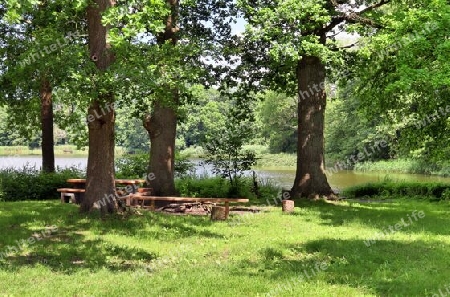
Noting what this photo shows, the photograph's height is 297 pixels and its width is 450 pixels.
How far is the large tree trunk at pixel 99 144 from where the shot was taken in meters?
11.7

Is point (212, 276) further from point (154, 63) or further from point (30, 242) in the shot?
point (154, 63)

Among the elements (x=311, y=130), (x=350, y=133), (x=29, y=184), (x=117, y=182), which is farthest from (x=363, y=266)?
(x=350, y=133)

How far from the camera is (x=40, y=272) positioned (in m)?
7.55

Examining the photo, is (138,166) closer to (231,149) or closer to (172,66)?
(231,149)

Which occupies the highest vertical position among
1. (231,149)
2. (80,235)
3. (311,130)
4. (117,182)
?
(311,130)

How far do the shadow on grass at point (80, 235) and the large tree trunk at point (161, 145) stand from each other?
370 cm

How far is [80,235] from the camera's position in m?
10.2

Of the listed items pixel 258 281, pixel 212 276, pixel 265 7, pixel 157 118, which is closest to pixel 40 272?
pixel 212 276

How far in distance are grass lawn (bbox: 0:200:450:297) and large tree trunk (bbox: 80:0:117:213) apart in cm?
48

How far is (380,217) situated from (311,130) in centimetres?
489

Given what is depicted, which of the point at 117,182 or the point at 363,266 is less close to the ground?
the point at 117,182

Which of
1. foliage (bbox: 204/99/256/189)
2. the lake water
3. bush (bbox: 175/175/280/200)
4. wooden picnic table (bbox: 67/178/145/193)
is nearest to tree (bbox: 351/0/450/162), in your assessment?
foliage (bbox: 204/99/256/189)

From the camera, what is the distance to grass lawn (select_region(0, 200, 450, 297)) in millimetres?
6730

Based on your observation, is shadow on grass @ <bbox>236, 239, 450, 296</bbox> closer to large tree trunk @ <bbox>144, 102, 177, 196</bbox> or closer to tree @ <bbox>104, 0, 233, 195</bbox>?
tree @ <bbox>104, 0, 233, 195</bbox>
